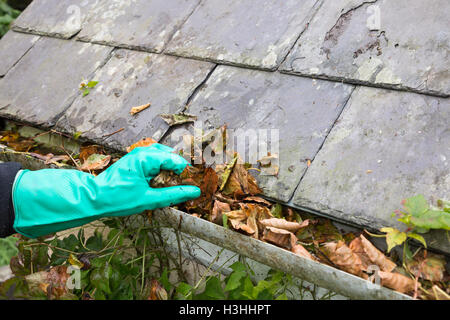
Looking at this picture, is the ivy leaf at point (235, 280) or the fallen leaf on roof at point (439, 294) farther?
the ivy leaf at point (235, 280)

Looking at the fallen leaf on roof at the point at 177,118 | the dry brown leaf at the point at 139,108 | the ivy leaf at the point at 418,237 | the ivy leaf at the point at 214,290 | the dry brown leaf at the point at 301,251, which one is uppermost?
the dry brown leaf at the point at 139,108

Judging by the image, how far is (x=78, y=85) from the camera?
2.47m

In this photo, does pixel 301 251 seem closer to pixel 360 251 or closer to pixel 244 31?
pixel 360 251

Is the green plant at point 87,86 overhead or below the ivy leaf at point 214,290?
overhead

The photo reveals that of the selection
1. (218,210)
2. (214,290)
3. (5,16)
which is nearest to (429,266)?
(218,210)

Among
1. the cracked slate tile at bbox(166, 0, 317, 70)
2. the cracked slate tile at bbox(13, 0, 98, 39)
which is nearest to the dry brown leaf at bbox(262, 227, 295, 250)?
the cracked slate tile at bbox(166, 0, 317, 70)

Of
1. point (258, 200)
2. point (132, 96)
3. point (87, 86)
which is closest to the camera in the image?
point (258, 200)

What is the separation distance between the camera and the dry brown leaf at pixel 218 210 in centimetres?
167

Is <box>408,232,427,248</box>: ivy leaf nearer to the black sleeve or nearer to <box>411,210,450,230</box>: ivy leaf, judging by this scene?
<box>411,210,450,230</box>: ivy leaf

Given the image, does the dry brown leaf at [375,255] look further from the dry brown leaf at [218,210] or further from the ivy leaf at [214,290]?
the ivy leaf at [214,290]

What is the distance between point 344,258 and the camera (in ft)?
4.65

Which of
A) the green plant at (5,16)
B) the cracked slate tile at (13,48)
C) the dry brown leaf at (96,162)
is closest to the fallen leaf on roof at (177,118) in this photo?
the dry brown leaf at (96,162)

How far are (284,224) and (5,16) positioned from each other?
512 centimetres
